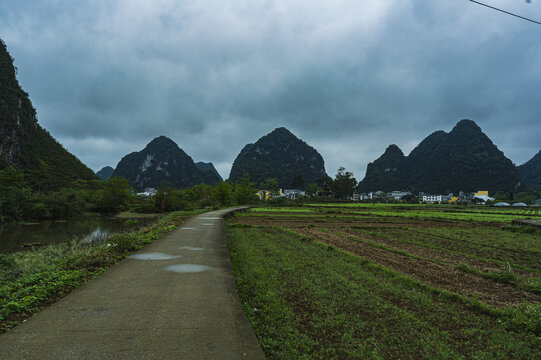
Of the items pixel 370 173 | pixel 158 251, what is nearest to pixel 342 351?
pixel 158 251

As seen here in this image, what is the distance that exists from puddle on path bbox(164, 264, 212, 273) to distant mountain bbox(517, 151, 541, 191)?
19486 cm

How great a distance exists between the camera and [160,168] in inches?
5827

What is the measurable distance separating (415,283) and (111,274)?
638cm

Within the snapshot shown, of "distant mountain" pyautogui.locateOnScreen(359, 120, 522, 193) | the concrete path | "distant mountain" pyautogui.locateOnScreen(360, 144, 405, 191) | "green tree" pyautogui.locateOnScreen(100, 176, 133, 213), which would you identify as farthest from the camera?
"distant mountain" pyautogui.locateOnScreen(360, 144, 405, 191)

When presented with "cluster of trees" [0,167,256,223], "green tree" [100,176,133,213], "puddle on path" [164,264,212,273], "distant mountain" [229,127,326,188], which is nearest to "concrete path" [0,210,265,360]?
"puddle on path" [164,264,212,273]

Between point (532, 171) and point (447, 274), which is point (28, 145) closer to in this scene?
point (447, 274)

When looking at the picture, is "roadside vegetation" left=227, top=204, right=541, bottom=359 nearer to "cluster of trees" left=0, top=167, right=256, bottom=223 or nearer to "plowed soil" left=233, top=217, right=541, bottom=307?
"plowed soil" left=233, top=217, right=541, bottom=307

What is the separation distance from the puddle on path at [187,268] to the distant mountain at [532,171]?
195 m

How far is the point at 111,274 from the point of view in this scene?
17.3ft

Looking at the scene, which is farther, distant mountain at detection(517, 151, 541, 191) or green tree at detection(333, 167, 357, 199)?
distant mountain at detection(517, 151, 541, 191)

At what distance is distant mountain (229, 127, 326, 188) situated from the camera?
15950 cm

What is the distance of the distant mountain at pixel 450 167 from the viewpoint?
120 m

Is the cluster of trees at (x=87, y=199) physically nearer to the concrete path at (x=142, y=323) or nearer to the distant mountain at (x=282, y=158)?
the concrete path at (x=142, y=323)

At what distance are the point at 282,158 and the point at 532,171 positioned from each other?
488ft
